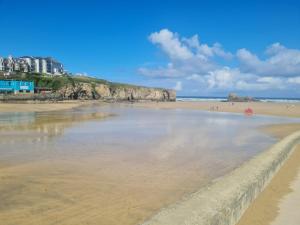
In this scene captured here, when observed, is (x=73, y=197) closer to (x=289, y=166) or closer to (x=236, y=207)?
(x=236, y=207)

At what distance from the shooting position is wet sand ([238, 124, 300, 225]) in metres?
6.90

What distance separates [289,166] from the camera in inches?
464

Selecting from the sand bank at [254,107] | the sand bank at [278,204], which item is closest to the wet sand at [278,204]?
the sand bank at [278,204]

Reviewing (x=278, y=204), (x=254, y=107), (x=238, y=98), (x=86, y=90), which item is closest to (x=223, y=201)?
(x=278, y=204)

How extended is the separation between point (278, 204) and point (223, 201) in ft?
6.87

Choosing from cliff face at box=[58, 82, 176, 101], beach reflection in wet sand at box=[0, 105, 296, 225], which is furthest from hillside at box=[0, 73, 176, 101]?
beach reflection in wet sand at box=[0, 105, 296, 225]

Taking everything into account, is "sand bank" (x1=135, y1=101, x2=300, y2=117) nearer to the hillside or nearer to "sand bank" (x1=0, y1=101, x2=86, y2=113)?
"sand bank" (x1=0, y1=101, x2=86, y2=113)

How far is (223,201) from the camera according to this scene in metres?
6.48

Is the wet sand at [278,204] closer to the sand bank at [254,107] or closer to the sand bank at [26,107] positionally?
the sand bank at [254,107]

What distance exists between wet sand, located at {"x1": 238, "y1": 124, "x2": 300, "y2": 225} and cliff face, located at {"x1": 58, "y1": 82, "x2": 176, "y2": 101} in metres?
107

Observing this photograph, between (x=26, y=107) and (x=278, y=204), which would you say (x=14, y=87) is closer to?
(x=26, y=107)

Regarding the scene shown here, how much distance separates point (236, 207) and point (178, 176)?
13.0 feet

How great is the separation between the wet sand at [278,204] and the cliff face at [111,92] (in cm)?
10697

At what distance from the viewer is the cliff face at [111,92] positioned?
127 metres
